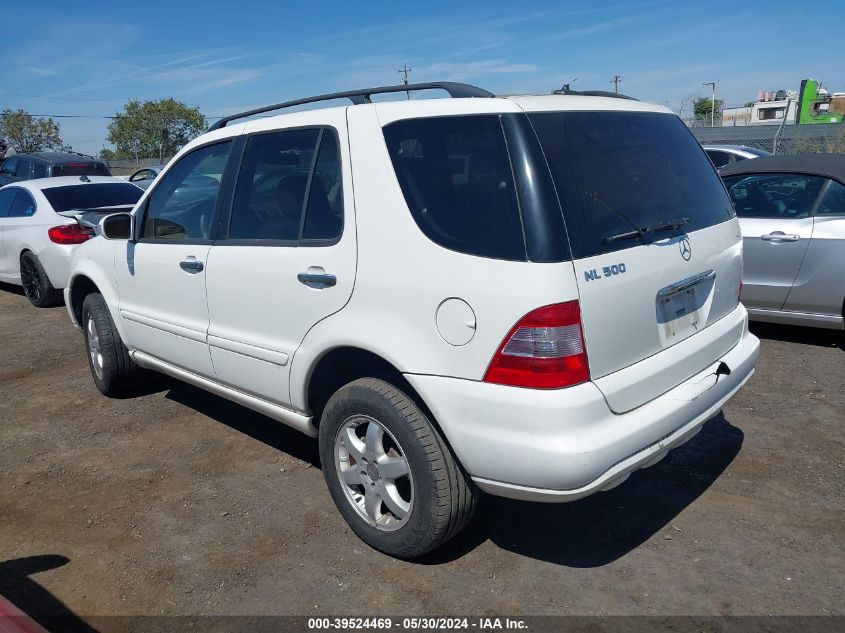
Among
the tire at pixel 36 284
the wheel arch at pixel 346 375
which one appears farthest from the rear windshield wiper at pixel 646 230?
the tire at pixel 36 284

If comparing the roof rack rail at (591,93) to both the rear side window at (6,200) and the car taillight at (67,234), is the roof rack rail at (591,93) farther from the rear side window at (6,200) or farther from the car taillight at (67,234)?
the rear side window at (6,200)

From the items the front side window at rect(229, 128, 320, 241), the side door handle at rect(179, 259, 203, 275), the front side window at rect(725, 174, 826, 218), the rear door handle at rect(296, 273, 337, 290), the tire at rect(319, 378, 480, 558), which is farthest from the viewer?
the front side window at rect(725, 174, 826, 218)

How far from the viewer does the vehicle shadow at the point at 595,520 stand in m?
3.26

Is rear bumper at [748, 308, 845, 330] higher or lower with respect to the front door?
lower

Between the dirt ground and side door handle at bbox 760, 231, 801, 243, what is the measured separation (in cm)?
137

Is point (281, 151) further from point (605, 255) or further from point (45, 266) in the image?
point (45, 266)

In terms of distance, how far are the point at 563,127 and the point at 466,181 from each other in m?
0.44

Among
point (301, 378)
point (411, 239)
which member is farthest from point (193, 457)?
point (411, 239)

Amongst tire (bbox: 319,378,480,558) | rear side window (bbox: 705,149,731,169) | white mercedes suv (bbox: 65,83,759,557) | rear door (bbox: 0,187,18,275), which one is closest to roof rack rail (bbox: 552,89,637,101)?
→ white mercedes suv (bbox: 65,83,759,557)

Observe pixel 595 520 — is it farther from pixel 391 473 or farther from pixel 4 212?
pixel 4 212

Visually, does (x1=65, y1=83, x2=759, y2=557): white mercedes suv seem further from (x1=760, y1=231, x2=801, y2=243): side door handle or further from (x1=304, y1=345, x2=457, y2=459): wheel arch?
(x1=760, y1=231, x2=801, y2=243): side door handle

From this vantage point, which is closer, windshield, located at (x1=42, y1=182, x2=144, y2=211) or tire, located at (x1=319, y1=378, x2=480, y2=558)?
tire, located at (x1=319, y1=378, x2=480, y2=558)

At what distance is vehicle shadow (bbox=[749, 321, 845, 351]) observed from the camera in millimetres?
6145

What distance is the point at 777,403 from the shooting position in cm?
485
